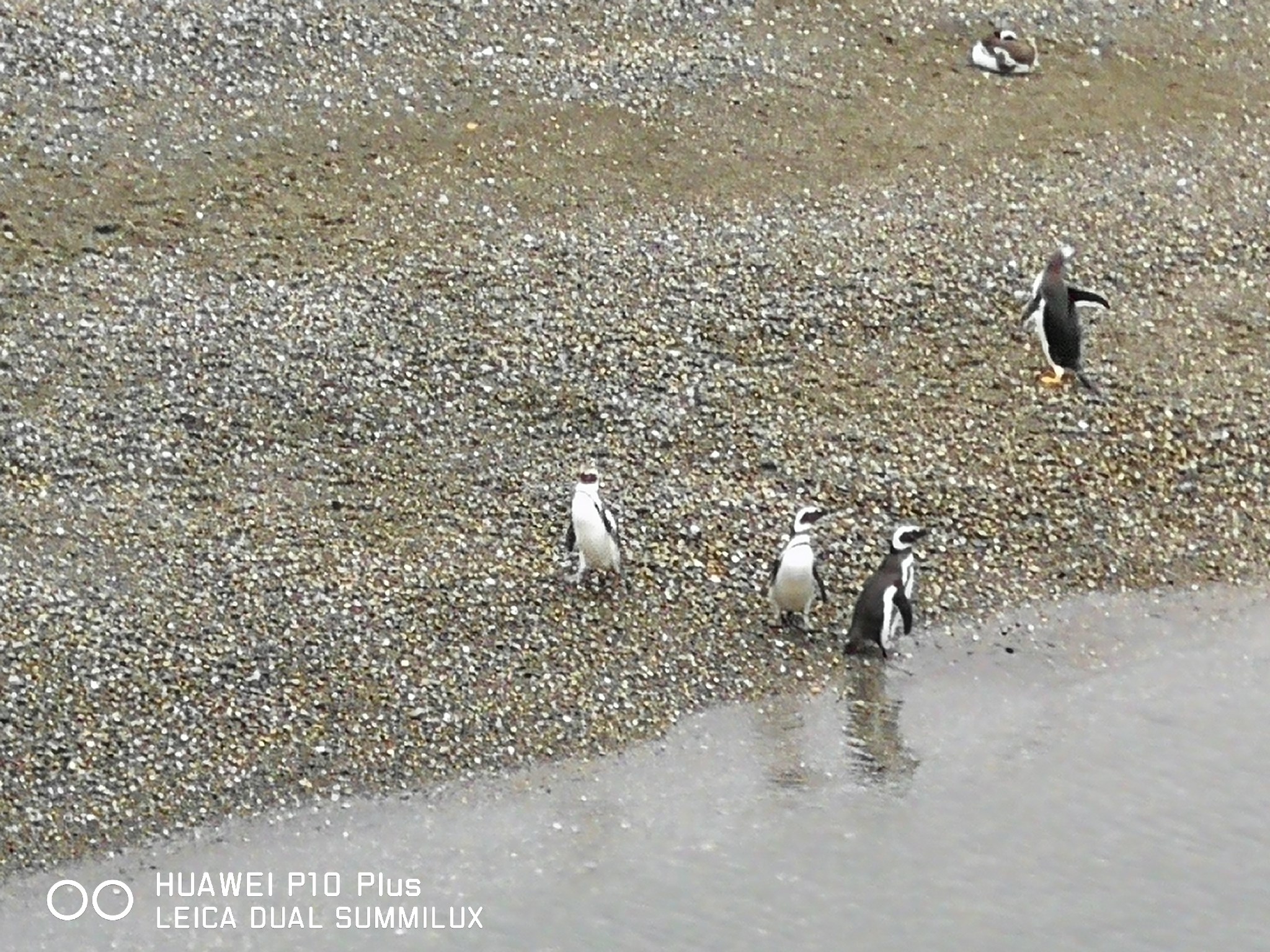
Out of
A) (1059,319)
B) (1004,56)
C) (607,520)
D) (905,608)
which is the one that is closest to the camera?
(905,608)

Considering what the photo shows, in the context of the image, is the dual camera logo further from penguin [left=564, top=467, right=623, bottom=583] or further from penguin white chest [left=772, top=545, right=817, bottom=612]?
penguin white chest [left=772, top=545, right=817, bottom=612]

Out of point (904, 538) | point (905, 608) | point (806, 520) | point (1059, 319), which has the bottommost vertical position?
point (905, 608)

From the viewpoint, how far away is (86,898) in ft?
32.4

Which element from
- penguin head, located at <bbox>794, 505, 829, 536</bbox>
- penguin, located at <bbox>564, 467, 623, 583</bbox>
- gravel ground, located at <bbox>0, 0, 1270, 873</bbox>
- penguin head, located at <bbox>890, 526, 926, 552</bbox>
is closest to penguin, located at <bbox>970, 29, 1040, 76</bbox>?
gravel ground, located at <bbox>0, 0, 1270, 873</bbox>

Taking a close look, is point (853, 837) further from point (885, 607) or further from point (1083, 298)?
point (1083, 298)

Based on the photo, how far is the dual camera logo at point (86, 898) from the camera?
9.80 meters

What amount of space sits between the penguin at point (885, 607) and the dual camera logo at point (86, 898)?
14.9 ft

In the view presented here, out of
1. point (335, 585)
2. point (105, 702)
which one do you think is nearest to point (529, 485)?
point (335, 585)

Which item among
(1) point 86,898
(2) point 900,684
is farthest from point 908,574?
(1) point 86,898

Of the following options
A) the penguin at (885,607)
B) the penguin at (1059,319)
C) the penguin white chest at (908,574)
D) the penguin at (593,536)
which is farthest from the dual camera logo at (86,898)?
the penguin at (1059,319)

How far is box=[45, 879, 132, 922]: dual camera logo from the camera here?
980 centimetres

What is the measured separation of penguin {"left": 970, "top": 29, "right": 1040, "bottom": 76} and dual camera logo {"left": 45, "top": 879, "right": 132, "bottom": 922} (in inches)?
453

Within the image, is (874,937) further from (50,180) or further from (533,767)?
(50,180)

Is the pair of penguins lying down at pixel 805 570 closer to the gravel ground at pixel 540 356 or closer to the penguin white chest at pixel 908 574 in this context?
the penguin white chest at pixel 908 574
